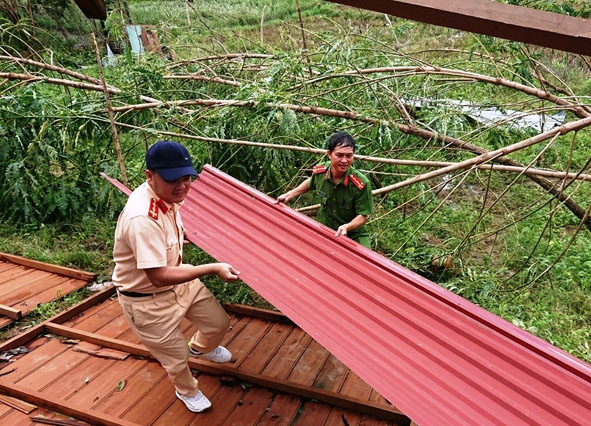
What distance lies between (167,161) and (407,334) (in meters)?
1.08

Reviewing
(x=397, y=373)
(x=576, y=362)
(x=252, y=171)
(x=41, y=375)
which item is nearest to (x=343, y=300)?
(x=397, y=373)

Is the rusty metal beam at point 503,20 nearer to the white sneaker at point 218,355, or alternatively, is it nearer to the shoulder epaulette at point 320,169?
the shoulder epaulette at point 320,169

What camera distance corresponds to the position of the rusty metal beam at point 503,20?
2.40 ft

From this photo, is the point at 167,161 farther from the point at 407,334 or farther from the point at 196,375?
the point at 196,375

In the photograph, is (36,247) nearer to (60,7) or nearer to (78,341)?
(78,341)

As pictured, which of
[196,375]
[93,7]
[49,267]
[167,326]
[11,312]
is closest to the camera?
[93,7]

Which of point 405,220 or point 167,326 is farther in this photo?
point 405,220

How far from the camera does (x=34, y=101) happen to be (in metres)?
3.90

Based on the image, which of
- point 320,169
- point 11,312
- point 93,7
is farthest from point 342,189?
point 11,312

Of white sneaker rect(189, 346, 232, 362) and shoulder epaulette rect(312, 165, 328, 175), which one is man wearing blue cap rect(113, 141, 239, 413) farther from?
shoulder epaulette rect(312, 165, 328, 175)

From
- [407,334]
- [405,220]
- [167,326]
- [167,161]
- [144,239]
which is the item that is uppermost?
[167,161]

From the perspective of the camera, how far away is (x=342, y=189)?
2.53 meters

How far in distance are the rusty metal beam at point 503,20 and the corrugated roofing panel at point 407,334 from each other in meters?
0.97

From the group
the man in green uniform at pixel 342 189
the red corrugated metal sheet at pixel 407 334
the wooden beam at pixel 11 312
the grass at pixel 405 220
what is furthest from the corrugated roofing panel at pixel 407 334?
the wooden beam at pixel 11 312
